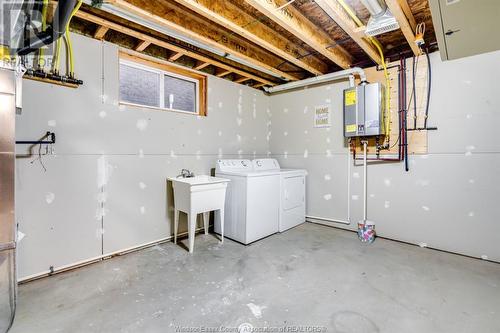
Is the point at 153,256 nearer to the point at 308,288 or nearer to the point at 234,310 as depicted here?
the point at 234,310

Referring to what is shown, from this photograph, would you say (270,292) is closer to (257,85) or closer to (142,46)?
(142,46)

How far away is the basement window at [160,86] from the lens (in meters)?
2.83

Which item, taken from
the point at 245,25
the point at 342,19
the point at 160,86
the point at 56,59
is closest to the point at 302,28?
the point at 342,19

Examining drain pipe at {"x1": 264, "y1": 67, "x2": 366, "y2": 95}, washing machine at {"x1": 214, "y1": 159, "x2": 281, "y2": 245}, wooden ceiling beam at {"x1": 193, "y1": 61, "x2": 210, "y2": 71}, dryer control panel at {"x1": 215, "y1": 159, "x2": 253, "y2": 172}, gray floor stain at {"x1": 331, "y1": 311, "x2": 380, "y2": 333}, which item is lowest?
gray floor stain at {"x1": 331, "y1": 311, "x2": 380, "y2": 333}

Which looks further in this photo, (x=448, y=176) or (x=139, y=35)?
(x=448, y=176)

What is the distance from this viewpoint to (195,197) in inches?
103

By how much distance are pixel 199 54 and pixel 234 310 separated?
2.68m

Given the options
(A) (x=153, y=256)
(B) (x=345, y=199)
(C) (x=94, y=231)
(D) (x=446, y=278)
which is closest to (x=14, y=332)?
(C) (x=94, y=231)

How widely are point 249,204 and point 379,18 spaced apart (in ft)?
7.36

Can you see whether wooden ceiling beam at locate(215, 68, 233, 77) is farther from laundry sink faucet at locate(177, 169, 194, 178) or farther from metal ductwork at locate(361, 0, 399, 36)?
metal ductwork at locate(361, 0, 399, 36)

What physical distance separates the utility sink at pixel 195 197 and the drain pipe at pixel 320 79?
1974 millimetres

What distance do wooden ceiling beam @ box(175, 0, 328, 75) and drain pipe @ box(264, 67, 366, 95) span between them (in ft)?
1.28

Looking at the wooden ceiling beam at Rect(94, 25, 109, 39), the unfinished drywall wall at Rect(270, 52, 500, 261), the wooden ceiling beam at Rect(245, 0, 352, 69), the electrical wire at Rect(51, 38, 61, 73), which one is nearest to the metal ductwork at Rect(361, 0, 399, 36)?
the wooden ceiling beam at Rect(245, 0, 352, 69)

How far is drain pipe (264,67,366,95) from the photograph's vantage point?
3.19m
